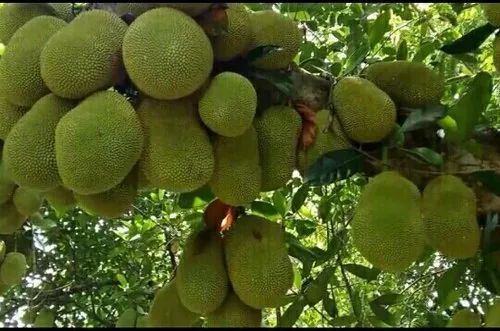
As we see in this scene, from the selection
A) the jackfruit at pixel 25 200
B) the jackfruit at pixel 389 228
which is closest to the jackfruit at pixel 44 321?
the jackfruit at pixel 25 200

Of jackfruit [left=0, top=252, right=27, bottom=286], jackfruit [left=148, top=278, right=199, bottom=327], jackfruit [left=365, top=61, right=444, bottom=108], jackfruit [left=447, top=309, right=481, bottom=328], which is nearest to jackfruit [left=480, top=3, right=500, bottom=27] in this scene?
jackfruit [left=365, top=61, right=444, bottom=108]

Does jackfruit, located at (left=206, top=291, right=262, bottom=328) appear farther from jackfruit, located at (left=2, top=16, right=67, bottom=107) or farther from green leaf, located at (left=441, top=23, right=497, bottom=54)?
green leaf, located at (left=441, top=23, right=497, bottom=54)

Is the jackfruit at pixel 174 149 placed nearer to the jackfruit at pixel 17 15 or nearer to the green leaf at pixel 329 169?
the green leaf at pixel 329 169

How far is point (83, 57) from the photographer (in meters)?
1.25

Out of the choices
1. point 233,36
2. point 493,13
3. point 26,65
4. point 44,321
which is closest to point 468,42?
point 493,13

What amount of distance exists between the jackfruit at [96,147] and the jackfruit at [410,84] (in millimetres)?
602

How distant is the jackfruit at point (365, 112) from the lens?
140 centimetres

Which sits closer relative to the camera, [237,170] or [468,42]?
[237,170]

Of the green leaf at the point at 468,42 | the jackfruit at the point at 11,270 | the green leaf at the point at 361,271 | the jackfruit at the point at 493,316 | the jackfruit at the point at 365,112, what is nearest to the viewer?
the jackfruit at the point at 493,316

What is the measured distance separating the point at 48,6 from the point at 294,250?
0.84 m

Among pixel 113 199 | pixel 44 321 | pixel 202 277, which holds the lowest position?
pixel 44 321

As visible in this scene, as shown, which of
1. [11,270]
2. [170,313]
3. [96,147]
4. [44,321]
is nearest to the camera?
[96,147]

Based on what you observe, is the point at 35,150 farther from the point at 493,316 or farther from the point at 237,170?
the point at 493,316

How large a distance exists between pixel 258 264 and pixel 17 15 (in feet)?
2.47
